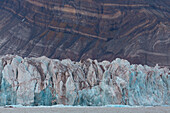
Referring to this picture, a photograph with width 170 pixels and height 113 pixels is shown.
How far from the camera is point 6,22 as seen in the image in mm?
47250

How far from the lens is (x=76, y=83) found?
2542 centimetres

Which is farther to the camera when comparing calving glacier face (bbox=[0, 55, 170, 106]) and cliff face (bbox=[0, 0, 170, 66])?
cliff face (bbox=[0, 0, 170, 66])

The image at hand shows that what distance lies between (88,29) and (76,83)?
75.8 ft

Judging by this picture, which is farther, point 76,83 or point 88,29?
point 88,29

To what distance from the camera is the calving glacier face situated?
23.7 m

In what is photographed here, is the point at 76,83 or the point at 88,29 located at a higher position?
the point at 88,29

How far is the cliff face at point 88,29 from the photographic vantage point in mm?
43906

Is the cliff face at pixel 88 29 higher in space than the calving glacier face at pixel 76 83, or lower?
higher

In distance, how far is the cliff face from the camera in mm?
43906

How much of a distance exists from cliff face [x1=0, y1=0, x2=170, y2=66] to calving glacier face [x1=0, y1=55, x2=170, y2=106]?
1477 cm

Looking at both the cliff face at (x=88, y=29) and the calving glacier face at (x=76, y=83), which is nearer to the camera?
the calving glacier face at (x=76, y=83)

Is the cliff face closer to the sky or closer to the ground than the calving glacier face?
closer to the sky

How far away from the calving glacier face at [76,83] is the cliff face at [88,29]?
581 inches

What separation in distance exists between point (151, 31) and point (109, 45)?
4.96 metres
